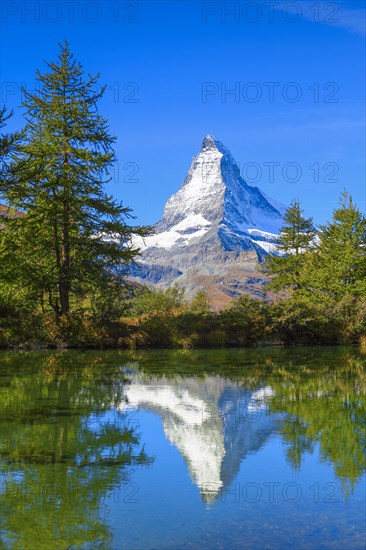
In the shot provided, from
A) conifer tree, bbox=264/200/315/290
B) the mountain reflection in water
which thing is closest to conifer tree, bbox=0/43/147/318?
the mountain reflection in water

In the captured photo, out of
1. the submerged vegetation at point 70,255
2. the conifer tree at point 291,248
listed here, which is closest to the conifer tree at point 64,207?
the submerged vegetation at point 70,255

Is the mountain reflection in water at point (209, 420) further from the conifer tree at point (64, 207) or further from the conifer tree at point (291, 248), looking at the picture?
the conifer tree at point (291, 248)

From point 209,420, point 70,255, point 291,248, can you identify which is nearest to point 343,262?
point 291,248

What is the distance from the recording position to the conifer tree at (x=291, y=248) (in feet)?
166

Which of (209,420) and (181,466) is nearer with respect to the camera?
(181,466)

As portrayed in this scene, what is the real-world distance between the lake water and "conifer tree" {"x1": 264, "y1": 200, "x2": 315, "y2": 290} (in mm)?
36700

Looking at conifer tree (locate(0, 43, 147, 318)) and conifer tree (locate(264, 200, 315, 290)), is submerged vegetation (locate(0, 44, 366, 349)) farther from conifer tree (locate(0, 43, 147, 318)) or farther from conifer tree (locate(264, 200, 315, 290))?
conifer tree (locate(264, 200, 315, 290))

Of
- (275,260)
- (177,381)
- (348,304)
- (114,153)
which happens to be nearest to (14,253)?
(114,153)

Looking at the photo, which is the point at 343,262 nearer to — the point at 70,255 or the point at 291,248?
the point at 291,248

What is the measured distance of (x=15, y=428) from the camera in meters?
9.04

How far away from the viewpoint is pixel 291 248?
5203cm

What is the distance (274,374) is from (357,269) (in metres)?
26.5

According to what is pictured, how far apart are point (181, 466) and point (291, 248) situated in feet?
152

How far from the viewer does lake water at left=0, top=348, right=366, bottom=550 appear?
495 cm
